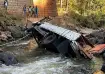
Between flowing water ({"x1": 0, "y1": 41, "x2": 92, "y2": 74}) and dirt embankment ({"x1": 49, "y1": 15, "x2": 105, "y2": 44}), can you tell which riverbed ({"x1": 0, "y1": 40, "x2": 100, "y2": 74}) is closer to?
flowing water ({"x1": 0, "y1": 41, "x2": 92, "y2": 74})

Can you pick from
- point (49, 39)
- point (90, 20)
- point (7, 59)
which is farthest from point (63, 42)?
point (90, 20)

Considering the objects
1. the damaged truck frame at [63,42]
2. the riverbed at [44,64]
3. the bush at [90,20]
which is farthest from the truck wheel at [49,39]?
the bush at [90,20]

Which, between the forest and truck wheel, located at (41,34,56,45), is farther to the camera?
the forest

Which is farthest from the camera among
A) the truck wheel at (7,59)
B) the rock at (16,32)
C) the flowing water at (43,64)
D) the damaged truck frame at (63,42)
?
the rock at (16,32)

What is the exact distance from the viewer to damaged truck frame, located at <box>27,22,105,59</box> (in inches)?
851

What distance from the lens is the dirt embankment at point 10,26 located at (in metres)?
29.5

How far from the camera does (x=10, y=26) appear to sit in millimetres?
32188

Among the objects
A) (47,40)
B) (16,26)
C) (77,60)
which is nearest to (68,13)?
(16,26)

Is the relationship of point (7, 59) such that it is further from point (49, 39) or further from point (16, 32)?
point (16, 32)

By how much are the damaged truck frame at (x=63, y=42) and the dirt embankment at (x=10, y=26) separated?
4.53 metres

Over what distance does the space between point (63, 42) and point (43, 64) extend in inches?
127

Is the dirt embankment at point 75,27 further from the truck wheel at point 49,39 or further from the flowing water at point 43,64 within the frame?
the flowing water at point 43,64

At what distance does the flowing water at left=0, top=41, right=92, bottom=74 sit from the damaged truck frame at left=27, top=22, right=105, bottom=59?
537 mm

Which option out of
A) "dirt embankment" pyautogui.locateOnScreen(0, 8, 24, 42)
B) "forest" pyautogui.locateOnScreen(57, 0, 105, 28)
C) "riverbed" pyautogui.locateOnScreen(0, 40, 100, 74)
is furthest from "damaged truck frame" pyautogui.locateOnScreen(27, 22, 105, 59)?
"forest" pyautogui.locateOnScreen(57, 0, 105, 28)
